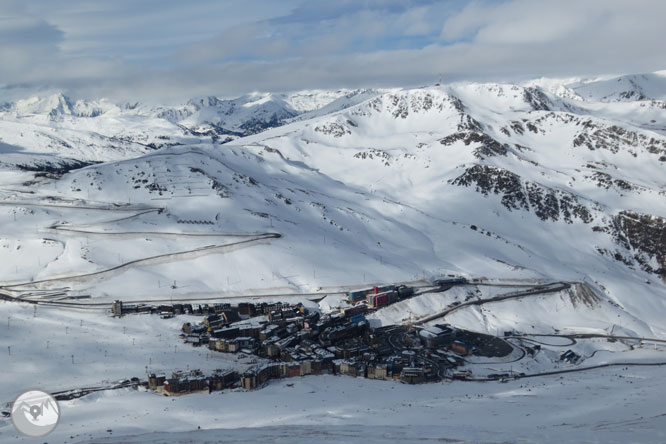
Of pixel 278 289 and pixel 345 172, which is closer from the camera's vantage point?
pixel 278 289

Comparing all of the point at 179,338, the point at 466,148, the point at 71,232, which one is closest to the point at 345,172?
the point at 466,148

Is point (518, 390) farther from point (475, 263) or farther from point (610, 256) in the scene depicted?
point (610, 256)

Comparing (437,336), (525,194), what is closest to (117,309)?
(437,336)

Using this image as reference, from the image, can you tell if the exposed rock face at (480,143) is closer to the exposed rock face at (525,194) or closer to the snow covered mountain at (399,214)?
the snow covered mountain at (399,214)

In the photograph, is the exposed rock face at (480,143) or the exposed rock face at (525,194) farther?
the exposed rock face at (480,143)

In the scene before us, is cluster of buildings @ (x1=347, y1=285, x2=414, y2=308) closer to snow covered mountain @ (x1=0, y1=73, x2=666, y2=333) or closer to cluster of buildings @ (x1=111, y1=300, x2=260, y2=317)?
snow covered mountain @ (x1=0, y1=73, x2=666, y2=333)

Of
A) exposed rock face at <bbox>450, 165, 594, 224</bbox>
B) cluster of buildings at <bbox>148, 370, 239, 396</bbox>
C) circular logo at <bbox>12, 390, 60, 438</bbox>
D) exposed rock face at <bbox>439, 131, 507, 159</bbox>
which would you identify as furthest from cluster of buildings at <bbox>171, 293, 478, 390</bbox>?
exposed rock face at <bbox>439, 131, 507, 159</bbox>

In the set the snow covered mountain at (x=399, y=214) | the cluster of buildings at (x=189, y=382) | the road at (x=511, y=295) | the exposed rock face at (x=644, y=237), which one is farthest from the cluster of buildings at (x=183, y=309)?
the exposed rock face at (x=644, y=237)
